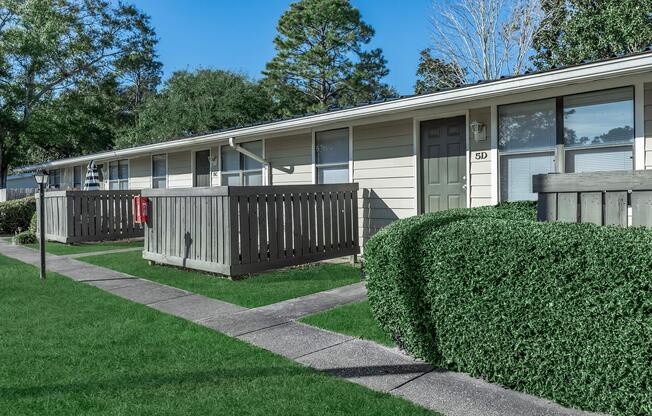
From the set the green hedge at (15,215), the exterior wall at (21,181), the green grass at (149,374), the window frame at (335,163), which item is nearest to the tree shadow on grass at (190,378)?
the green grass at (149,374)

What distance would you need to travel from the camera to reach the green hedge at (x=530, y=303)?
2475mm

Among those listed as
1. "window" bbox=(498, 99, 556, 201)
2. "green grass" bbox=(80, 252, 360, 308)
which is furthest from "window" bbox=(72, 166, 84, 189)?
"window" bbox=(498, 99, 556, 201)

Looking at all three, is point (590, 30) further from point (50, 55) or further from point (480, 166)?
point (50, 55)

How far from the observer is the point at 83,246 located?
10992 millimetres

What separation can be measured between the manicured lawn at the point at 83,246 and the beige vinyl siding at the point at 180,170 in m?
1.85

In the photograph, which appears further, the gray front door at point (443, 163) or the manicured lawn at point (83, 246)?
the manicured lawn at point (83, 246)

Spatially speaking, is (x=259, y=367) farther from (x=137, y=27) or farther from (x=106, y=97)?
(x=137, y=27)

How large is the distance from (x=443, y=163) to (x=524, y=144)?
1.25 m

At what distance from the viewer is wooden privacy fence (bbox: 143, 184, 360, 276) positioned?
666 centimetres

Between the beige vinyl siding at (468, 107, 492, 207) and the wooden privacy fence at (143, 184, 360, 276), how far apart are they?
2.00m

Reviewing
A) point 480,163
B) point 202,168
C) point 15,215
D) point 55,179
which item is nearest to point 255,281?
point 480,163

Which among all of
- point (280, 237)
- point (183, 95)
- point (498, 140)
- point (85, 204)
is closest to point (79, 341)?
point (280, 237)

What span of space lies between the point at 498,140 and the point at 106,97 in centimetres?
2746

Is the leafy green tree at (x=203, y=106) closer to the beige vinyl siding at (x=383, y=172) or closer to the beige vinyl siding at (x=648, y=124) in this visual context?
the beige vinyl siding at (x=383, y=172)
